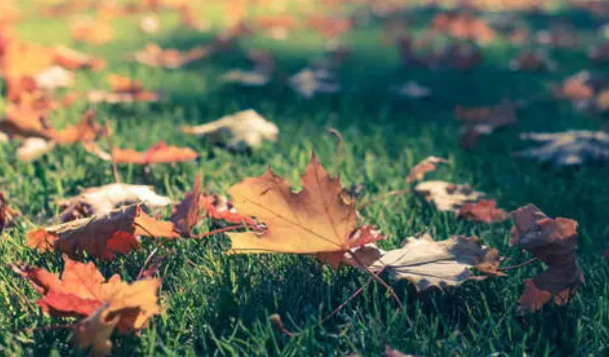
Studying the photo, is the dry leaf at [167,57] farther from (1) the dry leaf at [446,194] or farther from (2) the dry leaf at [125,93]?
(1) the dry leaf at [446,194]

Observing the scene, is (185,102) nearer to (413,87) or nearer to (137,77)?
(137,77)

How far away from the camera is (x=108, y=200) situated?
5.09 ft

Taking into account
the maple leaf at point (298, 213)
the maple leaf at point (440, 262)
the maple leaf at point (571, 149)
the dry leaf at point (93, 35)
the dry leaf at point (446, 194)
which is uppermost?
the maple leaf at point (298, 213)

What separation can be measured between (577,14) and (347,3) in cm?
242

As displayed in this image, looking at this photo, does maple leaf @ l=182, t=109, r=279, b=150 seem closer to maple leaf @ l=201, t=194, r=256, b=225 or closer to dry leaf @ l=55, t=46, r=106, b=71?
maple leaf @ l=201, t=194, r=256, b=225

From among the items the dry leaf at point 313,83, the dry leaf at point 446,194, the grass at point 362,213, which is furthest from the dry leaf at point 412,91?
the dry leaf at point 446,194

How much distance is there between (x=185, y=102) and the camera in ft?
9.01

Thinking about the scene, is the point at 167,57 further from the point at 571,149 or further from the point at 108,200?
the point at 571,149

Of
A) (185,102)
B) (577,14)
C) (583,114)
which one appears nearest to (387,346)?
(185,102)

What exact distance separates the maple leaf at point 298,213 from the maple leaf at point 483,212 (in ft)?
1.77

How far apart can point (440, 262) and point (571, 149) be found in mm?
1125

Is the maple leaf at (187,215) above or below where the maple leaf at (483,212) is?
above

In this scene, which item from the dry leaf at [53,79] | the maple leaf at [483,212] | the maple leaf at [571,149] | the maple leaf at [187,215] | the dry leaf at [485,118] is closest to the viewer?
the maple leaf at [187,215]

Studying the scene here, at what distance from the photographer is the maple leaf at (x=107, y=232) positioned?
131cm
